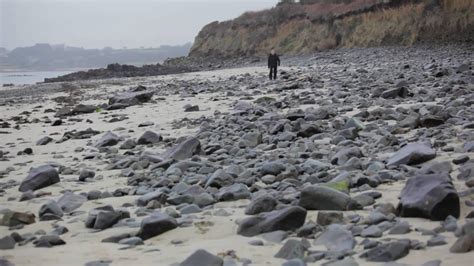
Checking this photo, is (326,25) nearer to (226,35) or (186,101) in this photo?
(226,35)

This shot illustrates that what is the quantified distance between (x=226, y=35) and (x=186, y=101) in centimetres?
5098

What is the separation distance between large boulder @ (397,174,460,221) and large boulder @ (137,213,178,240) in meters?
1.49

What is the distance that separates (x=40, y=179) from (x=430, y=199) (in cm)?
376

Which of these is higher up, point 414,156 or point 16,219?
point 414,156

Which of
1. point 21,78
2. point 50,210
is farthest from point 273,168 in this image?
point 21,78

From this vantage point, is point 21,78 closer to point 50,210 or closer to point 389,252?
point 50,210

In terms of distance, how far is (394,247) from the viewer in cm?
259

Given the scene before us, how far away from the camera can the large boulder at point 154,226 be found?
337 centimetres

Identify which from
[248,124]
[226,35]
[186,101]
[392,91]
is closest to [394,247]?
[248,124]

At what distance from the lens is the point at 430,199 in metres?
3.05

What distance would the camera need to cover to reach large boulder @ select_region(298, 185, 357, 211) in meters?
3.46

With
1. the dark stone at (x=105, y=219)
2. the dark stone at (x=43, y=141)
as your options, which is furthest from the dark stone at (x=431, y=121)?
the dark stone at (x=43, y=141)

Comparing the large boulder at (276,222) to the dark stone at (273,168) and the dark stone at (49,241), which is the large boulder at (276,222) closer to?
the dark stone at (49,241)

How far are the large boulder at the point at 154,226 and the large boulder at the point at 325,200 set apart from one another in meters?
0.91
